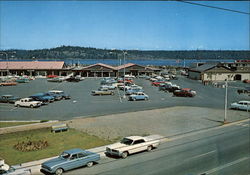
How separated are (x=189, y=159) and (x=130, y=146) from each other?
12.8 feet

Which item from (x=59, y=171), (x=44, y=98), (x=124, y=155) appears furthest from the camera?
(x=44, y=98)

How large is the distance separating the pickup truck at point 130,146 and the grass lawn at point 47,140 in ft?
7.74

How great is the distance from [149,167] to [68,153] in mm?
4805

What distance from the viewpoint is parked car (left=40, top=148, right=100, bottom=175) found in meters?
13.6

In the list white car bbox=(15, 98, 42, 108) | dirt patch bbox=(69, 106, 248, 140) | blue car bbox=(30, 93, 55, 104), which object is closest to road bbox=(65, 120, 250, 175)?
dirt patch bbox=(69, 106, 248, 140)

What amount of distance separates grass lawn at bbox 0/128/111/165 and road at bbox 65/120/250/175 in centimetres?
296

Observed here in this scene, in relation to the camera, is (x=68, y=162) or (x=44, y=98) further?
(x=44, y=98)

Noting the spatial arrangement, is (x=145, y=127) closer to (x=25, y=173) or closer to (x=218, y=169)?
(x=218, y=169)

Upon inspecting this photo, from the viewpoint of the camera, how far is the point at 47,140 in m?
18.6

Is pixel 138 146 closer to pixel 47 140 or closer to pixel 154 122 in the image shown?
pixel 47 140

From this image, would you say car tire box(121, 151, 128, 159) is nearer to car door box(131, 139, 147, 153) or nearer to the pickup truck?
the pickup truck

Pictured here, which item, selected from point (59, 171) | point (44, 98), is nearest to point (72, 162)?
point (59, 171)

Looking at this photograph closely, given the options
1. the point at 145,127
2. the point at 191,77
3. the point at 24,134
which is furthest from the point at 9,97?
the point at 191,77

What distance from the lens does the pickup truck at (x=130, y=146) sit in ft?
53.8
